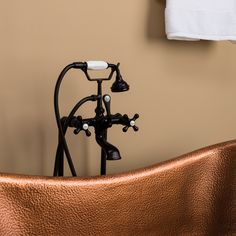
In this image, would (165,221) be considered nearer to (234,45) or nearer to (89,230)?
(89,230)

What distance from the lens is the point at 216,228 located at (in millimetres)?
1617

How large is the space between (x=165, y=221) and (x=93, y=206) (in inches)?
10.6

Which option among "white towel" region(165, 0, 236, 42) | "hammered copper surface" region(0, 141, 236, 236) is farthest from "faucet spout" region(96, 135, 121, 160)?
"white towel" region(165, 0, 236, 42)

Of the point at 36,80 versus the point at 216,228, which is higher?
the point at 36,80

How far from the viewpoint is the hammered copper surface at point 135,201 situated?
1339 mm

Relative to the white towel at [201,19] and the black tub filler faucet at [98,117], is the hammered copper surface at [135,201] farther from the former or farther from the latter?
the white towel at [201,19]

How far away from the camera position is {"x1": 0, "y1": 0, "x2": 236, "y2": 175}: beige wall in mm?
1588

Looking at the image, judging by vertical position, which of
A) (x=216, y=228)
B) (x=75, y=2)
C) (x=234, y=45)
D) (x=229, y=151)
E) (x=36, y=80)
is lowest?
(x=216, y=228)

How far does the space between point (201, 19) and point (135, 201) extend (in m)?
0.69

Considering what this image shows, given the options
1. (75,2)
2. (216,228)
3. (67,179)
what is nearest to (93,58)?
(75,2)

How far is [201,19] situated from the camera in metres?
1.65

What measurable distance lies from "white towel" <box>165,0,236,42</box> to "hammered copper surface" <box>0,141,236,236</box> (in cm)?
40

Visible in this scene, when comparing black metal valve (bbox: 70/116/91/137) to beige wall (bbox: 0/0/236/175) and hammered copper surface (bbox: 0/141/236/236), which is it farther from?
beige wall (bbox: 0/0/236/175)

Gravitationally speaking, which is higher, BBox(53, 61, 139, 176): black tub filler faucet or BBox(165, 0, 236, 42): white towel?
BBox(165, 0, 236, 42): white towel
